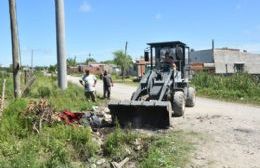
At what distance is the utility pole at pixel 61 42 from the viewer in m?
20.6

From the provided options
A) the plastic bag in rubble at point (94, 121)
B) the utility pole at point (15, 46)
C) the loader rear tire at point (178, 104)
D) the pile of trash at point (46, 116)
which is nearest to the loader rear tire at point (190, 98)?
the loader rear tire at point (178, 104)

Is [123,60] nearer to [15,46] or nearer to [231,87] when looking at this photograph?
[231,87]

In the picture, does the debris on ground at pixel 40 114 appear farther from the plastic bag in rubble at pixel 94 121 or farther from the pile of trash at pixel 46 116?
the plastic bag in rubble at pixel 94 121

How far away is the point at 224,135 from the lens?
12.8 meters

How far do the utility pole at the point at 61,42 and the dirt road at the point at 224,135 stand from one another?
5790 mm

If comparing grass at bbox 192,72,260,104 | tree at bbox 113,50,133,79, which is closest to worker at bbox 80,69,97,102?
grass at bbox 192,72,260,104

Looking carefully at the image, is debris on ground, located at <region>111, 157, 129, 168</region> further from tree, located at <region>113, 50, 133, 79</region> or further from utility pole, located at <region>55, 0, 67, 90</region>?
tree, located at <region>113, 50, 133, 79</region>

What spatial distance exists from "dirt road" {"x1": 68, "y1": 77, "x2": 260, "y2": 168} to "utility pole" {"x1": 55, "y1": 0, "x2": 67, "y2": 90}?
5790mm

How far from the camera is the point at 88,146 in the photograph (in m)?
10.5

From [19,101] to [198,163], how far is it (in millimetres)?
5510

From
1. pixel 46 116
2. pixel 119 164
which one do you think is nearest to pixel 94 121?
pixel 46 116

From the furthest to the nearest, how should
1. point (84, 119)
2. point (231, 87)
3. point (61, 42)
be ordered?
point (231, 87)
point (61, 42)
point (84, 119)

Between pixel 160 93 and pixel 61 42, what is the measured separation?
6.77m

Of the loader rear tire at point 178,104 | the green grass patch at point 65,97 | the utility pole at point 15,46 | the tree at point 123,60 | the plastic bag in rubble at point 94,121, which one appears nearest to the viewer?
the plastic bag in rubble at point 94,121
